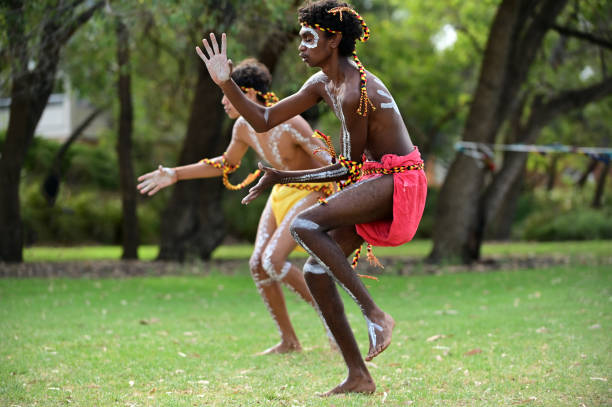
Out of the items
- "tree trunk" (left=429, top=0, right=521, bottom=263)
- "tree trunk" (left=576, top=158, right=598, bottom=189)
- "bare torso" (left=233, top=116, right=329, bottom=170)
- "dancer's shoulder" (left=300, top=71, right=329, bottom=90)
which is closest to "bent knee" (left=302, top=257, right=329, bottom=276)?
→ "dancer's shoulder" (left=300, top=71, right=329, bottom=90)

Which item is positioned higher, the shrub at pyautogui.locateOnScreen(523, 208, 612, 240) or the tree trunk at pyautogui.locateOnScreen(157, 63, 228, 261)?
the tree trunk at pyautogui.locateOnScreen(157, 63, 228, 261)

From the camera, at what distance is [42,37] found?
11195 mm

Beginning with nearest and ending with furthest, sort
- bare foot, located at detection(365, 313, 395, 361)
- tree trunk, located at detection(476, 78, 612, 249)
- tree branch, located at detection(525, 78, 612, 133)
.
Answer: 1. bare foot, located at detection(365, 313, 395, 361)
2. tree trunk, located at detection(476, 78, 612, 249)
3. tree branch, located at detection(525, 78, 612, 133)

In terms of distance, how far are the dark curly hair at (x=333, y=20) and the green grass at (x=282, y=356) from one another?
2053mm

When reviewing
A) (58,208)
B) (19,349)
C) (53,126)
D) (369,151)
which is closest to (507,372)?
(369,151)

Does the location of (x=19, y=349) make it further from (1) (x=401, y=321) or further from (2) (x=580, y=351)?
(2) (x=580, y=351)

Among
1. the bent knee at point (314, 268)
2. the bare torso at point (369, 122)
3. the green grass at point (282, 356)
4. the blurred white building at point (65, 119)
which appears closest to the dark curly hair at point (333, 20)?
the bare torso at point (369, 122)

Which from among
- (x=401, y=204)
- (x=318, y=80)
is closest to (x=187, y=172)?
(x=318, y=80)

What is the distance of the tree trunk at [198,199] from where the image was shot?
44.6ft

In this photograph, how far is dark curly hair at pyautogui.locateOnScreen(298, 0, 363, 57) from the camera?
13.5ft

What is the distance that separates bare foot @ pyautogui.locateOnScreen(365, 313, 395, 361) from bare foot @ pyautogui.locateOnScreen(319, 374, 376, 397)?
358mm

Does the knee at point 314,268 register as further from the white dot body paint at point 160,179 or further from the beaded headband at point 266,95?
the beaded headband at point 266,95

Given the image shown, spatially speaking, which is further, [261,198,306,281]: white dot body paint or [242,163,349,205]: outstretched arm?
[261,198,306,281]: white dot body paint

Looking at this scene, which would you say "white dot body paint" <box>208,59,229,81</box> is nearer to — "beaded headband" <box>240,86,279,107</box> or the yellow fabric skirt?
"beaded headband" <box>240,86,279,107</box>
